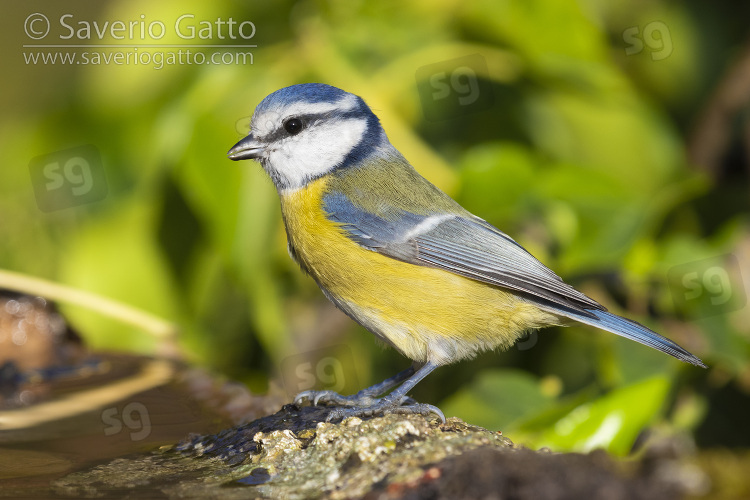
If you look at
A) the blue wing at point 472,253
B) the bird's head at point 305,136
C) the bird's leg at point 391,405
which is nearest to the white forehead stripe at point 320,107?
the bird's head at point 305,136

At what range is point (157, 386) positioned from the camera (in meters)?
1.60

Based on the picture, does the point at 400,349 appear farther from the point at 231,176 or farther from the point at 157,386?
the point at 231,176

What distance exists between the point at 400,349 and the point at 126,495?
2.34ft

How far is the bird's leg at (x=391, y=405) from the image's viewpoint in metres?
1.28

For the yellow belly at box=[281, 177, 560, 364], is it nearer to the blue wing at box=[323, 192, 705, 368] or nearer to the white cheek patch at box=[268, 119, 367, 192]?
the blue wing at box=[323, 192, 705, 368]

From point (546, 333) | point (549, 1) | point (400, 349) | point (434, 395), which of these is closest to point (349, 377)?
point (434, 395)

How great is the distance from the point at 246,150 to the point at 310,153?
16 centimetres

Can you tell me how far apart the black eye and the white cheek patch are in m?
0.01

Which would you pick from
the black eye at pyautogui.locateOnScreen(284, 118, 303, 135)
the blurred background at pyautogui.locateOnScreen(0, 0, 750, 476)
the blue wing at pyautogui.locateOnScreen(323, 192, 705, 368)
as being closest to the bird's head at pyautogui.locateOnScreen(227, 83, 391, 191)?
the black eye at pyautogui.locateOnScreen(284, 118, 303, 135)

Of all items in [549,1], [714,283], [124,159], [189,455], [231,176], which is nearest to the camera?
[189,455]

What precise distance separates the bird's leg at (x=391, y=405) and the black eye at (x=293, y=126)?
0.60m

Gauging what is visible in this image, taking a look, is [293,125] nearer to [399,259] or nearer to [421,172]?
[399,259]

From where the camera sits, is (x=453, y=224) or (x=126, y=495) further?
(x=453, y=224)

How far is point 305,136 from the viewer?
1.76 m
